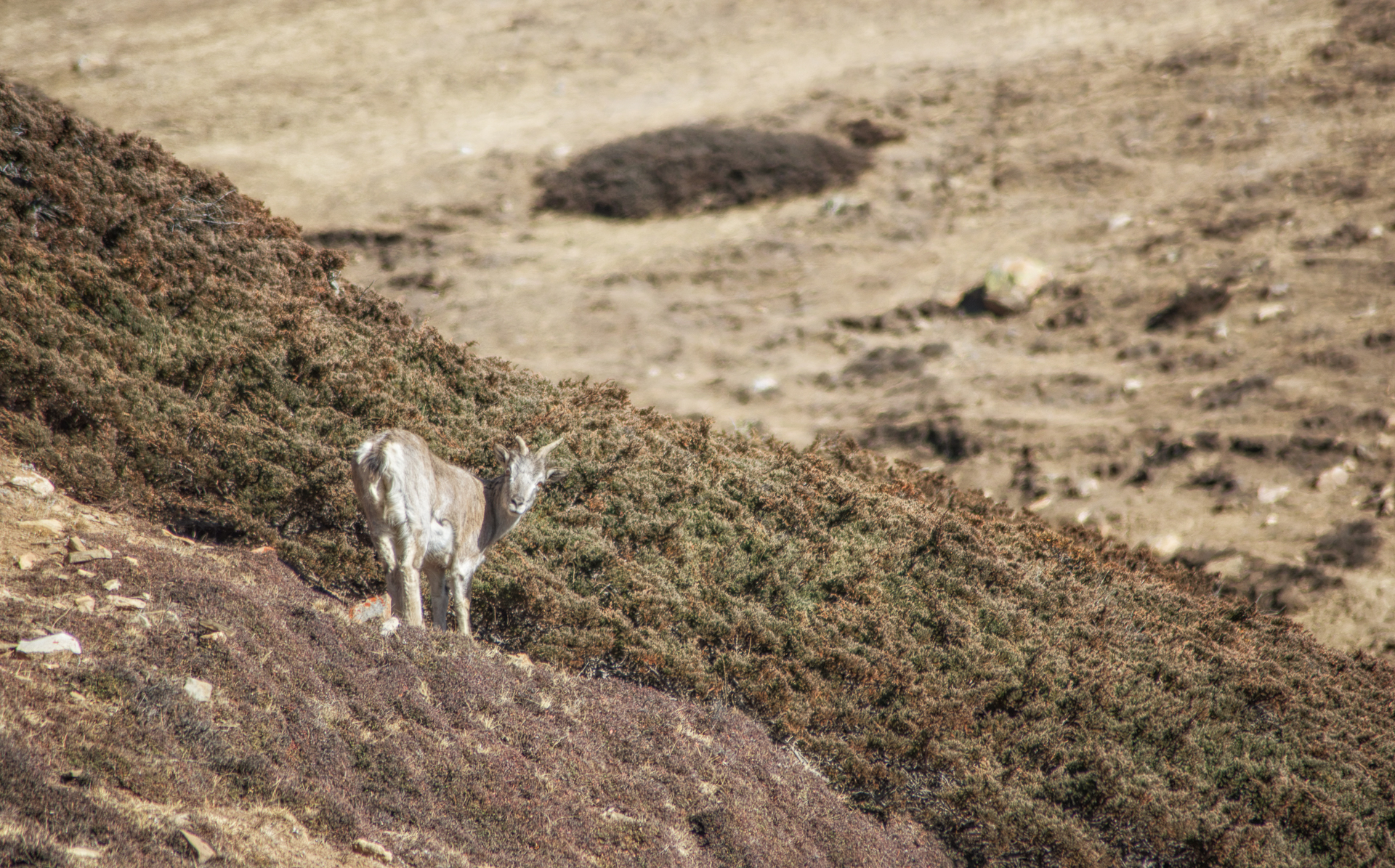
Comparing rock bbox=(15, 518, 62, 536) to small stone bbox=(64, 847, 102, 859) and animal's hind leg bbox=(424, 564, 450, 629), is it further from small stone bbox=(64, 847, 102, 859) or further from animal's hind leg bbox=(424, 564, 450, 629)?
small stone bbox=(64, 847, 102, 859)

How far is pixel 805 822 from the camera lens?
31.0ft

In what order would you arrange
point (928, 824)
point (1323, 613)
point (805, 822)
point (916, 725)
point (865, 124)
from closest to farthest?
point (805, 822)
point (928, 824)
point (916, 725)
point (1323, 613)
point (865, 124)

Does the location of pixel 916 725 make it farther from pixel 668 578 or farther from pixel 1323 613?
pixel 1323 613

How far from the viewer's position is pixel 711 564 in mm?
12922

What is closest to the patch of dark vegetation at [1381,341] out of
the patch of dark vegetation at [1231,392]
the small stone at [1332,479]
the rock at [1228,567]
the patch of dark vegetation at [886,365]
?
the patch of dark vegetation at [1231,392]

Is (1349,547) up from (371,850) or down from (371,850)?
down

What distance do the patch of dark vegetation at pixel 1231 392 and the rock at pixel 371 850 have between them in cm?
2064

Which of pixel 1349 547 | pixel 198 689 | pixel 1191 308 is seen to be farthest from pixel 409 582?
pixel 1191 308

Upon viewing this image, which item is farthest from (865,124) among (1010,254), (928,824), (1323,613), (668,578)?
(928,824)

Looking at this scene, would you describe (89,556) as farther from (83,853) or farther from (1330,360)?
(1330,360)

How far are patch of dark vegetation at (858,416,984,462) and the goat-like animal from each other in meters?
11.9

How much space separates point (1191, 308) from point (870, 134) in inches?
583

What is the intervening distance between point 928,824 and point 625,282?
68.1 feet

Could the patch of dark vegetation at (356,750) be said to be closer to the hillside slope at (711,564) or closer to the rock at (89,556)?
the rock at (89,556)
